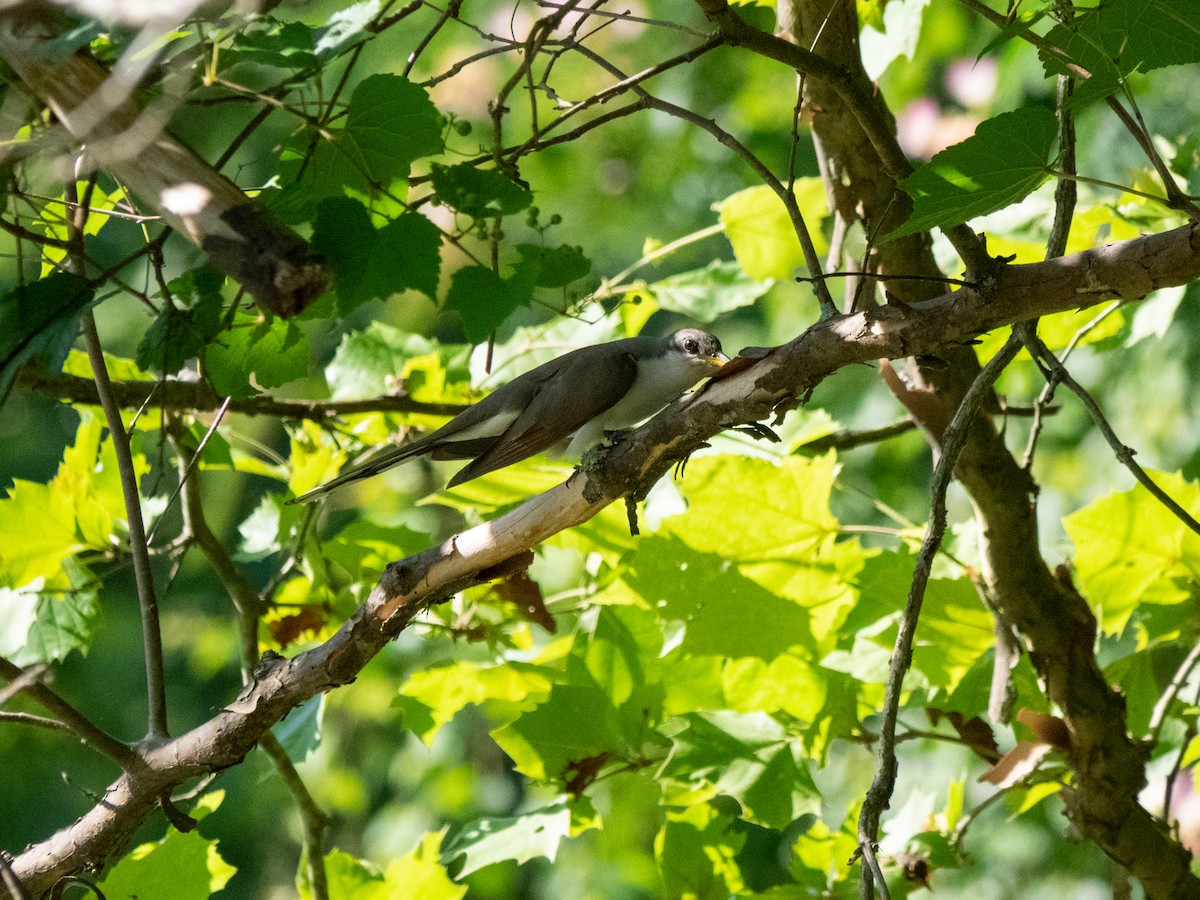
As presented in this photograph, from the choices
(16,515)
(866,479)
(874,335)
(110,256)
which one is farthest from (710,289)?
(110,256)

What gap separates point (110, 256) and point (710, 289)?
498 cm

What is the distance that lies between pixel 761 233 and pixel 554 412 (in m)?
0.86

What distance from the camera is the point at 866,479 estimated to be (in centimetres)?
502

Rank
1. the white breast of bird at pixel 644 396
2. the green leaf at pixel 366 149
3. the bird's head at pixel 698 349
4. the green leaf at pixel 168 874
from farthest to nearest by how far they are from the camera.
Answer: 1. the bird's head at pixel 698 349
2. the white breast of bird at pixel 644 396
3. the green leaf at pixel 168 874
4. the green leaf at pixel 366 149

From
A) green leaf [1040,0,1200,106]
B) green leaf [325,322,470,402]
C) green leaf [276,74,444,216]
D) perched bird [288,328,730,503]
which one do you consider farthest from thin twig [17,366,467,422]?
green leaf [1040,0,1200,106]

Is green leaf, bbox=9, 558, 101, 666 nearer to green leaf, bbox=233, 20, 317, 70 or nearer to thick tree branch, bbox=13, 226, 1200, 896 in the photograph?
thick tree branch, bbox=13, 226, 1200, 896

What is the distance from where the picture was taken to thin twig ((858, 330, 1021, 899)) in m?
1.42

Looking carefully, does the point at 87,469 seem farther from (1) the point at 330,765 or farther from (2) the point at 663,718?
(1) the point at 330,765

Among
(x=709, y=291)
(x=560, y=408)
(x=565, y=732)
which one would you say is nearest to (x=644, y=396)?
(x=560, y=408)

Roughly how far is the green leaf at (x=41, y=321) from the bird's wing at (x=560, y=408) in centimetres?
73

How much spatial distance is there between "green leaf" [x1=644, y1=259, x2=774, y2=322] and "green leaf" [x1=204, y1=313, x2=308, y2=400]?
3.77ft

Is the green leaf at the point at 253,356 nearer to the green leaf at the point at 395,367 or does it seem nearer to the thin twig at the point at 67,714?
the thin twig at the point at 67,714

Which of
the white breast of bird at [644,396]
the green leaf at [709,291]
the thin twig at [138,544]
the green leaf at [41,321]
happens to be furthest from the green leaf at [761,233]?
the green leaf at [41,321]

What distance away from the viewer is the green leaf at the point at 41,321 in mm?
1310
